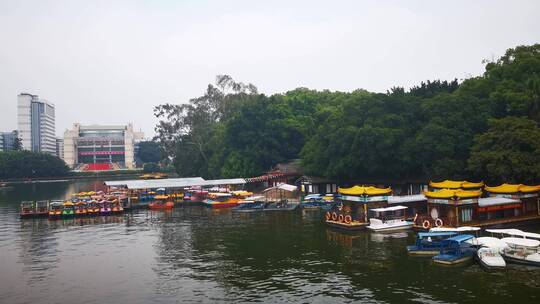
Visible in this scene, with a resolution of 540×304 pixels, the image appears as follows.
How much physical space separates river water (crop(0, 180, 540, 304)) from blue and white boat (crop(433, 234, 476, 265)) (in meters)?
0.79

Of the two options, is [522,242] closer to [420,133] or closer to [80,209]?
[420,133]

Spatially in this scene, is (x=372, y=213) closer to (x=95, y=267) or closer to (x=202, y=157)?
(x=95, y=267)

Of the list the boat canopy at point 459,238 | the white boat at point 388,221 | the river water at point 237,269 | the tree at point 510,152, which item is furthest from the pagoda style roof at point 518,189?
the boat canopy at point 459,238

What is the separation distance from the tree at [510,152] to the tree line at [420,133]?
0.10 meters

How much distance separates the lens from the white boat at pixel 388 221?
4762 centimetres

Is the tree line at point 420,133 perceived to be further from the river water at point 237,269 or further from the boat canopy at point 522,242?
the boat canopy at point 522,242

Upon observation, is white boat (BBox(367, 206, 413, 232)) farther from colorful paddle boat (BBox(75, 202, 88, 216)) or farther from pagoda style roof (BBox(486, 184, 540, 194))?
colorful paddle boat (BBox(75, 202, 88, 216))

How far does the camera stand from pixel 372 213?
5209 cm

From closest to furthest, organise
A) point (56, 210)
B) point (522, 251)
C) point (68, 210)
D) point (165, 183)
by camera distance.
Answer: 1. point (522, 251)
2. point (56, 210)
3. point (68, 210)
4. point (165, 183)

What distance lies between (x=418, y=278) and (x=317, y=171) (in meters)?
49.0

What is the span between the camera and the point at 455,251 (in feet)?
115

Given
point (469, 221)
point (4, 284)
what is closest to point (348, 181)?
point (469, 221)

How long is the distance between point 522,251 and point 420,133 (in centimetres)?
3484

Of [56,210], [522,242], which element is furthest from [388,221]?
[56,210]
